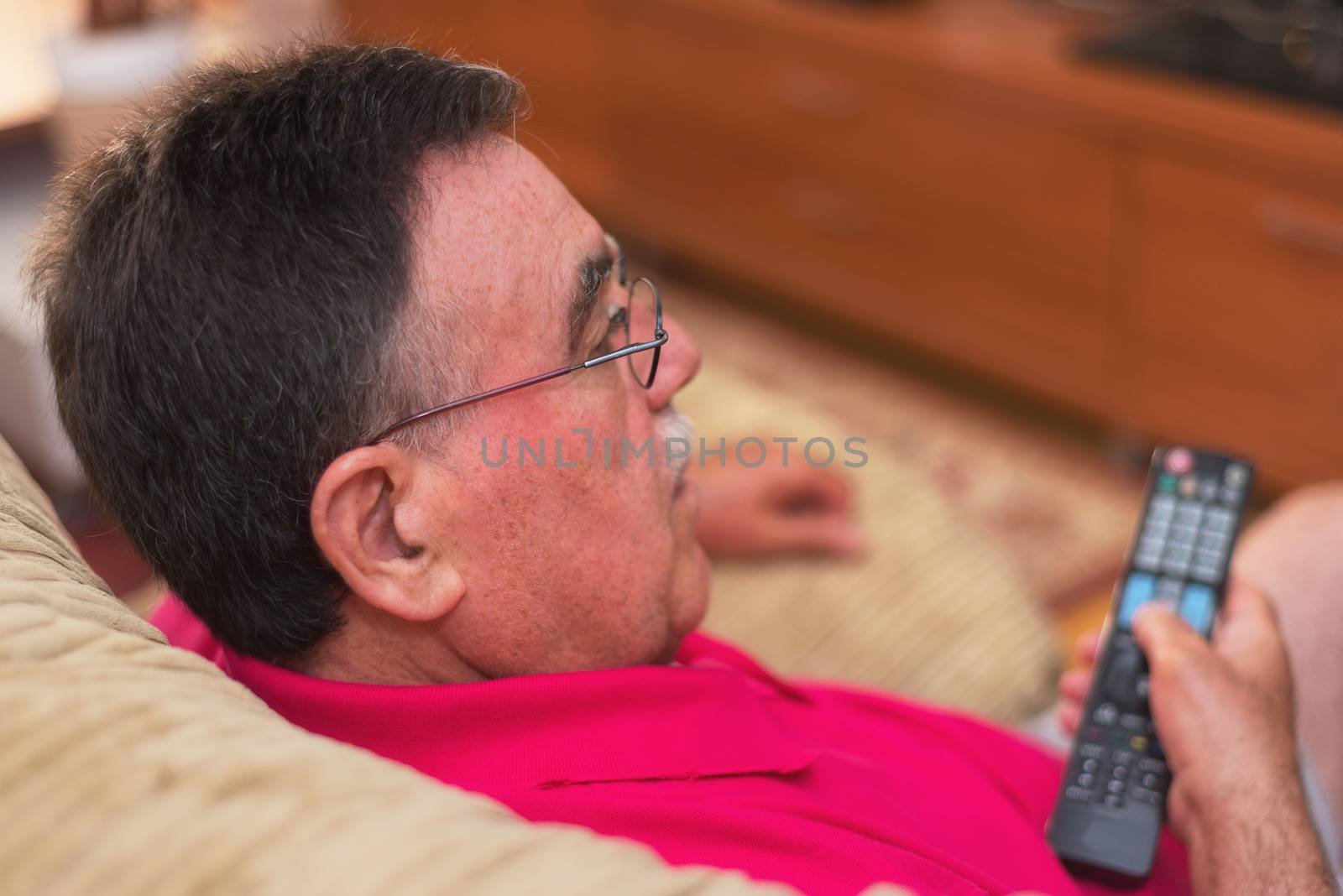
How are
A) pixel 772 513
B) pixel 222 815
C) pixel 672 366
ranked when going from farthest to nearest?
pixel 772 513 < pixel 672 366 < pixel 222 815

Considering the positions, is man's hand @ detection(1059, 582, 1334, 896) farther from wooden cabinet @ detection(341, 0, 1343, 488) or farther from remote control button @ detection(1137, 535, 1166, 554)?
wooden cabinet @ detection(341, 0, 1343, 488)

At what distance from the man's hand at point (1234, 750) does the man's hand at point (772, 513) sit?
49 centimetres

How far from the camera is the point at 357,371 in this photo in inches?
29.1

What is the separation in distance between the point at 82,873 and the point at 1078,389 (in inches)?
83.6

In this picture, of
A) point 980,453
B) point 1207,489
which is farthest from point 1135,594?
point 980,453

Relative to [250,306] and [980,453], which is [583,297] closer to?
[250,306]

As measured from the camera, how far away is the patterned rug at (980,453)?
7.16 feet

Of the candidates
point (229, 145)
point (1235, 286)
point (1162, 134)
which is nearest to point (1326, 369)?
point (1235, 286)

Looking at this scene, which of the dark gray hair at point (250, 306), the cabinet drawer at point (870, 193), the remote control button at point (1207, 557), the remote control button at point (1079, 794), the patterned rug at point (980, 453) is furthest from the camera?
the cabinet drawer at point (870, 193)

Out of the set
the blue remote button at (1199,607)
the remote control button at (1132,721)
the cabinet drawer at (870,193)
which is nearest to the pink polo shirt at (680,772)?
the remote control button at (1132,721)

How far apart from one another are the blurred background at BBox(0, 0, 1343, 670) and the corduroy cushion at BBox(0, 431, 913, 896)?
1051 mm

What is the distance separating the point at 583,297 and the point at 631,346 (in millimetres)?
51

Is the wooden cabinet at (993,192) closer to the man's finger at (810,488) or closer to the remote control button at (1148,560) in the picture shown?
the man's finger at (810,488)

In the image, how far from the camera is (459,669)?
2.77 feet
